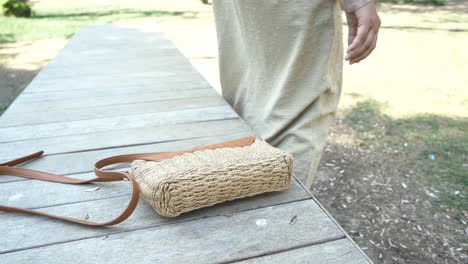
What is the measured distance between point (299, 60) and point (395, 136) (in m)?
2.24

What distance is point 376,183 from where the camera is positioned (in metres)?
2.73

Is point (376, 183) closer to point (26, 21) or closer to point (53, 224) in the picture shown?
point (53, 224)

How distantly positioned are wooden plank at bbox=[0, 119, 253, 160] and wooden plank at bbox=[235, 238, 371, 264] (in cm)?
79

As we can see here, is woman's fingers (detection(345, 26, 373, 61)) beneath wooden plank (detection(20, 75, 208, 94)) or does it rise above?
above

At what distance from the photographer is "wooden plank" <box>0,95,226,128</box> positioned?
1807mm

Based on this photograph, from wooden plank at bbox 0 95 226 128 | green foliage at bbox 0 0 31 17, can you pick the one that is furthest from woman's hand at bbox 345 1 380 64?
green foliage at bbox 0 0 31 17

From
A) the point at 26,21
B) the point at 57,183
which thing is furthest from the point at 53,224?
the point at 26,21

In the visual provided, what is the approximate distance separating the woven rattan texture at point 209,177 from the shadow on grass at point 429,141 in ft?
5.75

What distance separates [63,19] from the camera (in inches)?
395

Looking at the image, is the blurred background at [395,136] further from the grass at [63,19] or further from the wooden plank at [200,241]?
the wooden plank at [200,241]

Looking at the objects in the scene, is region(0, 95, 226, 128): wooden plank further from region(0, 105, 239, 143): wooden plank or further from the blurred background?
the blurred background

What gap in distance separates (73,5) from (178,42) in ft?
24.8

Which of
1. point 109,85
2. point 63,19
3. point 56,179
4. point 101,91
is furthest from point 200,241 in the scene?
point 63,19

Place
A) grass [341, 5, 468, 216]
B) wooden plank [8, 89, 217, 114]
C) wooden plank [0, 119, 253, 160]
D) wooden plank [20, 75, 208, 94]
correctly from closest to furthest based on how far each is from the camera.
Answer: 1. wooden plank [0, 119, 253, 160]
2. wooden plank [8, 89, 217, 114]
3. wooden plank [20, 75, 208, 94]
4. grass [341, 5, 468, 216]
